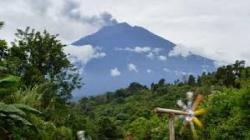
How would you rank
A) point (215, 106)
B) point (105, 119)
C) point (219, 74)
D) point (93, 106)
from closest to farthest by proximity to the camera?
1. point (215, 106)
2. point (219, 74)
3. point (105, 119)
4. point (93, 106)

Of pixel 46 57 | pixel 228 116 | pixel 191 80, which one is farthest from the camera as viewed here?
pixel 191 80

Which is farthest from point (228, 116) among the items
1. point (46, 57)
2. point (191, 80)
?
point (191, 80)

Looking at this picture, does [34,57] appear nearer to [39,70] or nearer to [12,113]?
[39,70]

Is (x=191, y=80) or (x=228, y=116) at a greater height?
(x=191, y=80)

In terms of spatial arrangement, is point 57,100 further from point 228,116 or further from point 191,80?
point 191,80

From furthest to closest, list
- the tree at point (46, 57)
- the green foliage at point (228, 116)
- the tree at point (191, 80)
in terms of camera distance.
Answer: the tree at point (191, 80) → the tree at point (46, 57) → the green foliage at point (228, 116)

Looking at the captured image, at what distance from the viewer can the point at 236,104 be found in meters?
29.4

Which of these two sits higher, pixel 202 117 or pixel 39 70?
pixel 39 70

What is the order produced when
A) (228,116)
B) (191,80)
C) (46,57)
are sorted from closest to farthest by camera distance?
(228,116)
(46,57)
(191,80)

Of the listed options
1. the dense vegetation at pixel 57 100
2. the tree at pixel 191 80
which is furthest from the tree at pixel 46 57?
the tree at pixel 191 80

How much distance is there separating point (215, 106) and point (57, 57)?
14.1 m

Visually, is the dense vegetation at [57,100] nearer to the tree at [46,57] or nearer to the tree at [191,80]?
the tree at [46,57]

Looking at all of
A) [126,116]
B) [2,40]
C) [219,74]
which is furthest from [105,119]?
[2,40]

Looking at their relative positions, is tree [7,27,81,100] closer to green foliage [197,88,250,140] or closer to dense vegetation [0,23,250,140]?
dense vegetation [0,23,250,140]
